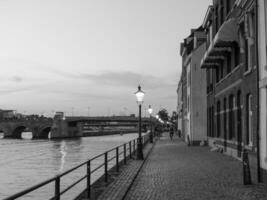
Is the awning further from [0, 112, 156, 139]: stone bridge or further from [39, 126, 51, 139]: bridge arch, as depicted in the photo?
[39, 126, 51, 139]: bridge arch

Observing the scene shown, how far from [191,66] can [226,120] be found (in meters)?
19.4

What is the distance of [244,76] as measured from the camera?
20.7 meters

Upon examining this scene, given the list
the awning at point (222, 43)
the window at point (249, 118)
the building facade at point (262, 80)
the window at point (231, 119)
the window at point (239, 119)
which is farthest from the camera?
the window at point (231, 119)

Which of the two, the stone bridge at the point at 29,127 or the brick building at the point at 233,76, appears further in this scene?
the stone bridge at the point at 29,127

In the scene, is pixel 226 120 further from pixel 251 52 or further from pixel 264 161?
pixel 264 161

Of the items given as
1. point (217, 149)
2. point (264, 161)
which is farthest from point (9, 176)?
point (264, 161)

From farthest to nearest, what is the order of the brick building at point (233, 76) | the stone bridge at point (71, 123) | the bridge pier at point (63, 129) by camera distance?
the stone bridge at point (71, 123) < the bridge pier at point (63, 129) < the brick building at point (233, 76)

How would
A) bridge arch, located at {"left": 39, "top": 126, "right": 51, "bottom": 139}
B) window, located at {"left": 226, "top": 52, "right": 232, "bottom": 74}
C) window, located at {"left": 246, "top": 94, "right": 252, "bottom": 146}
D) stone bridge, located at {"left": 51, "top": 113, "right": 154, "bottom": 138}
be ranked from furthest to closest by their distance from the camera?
bridge arch, located at {"left": 39, "top": 126, "right": 51, "bottom": 139}
stone bridge, located at {"left": 51, "top": 113, "right": 154, "bottom": 138}
window, located at {"left": 226, "top": 52, "right": 232, "bottom": 74}
window, located at {"left": 246, "top": 94, "right": 252, "bottom": 146}

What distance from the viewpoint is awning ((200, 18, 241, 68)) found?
873 inches

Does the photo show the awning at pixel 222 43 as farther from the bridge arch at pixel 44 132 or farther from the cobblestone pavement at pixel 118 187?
the bridge arch at pixel 44 132

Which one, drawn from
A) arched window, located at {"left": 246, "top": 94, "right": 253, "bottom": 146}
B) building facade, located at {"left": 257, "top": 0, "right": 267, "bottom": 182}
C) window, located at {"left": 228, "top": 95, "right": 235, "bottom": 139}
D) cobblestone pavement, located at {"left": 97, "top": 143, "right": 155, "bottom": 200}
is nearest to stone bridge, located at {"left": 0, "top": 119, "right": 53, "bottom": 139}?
window, located at {"left": 228, "top": 95, "right": 235, "bottom": 139}

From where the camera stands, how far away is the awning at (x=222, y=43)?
72.7 ft

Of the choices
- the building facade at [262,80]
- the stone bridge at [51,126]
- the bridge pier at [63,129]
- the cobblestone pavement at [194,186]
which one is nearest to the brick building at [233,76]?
the building facade at [262,80]

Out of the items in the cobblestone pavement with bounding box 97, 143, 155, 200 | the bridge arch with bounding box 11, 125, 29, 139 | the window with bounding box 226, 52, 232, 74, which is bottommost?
the cobblestone pavement with bounding box 97, 143, 155, 200
